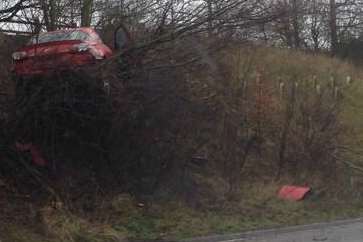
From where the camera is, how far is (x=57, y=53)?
13.9 metres

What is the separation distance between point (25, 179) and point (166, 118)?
3297 millimetres

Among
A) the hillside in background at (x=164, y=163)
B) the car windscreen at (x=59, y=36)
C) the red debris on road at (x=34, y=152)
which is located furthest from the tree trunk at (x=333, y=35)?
the red debris on road at (x=34, y=152)

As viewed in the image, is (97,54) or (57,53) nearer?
(57,53)

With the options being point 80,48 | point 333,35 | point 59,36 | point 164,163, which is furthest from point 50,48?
point 333,35

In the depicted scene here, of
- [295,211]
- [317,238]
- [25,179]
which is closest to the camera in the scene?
[317,238]

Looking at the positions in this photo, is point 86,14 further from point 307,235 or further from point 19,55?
point 307,235

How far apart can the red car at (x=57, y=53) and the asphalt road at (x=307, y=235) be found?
427 centimetres

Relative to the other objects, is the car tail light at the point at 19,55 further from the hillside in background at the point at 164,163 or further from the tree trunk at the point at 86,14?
→ the tree trunk at the point at 86,14

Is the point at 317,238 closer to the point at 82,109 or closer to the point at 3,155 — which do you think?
the point at 82,109

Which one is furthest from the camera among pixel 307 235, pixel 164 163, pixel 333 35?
pixel 333 35

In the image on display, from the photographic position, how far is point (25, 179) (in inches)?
548

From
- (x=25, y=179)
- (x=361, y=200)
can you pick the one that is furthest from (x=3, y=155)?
(x=361, y=200)

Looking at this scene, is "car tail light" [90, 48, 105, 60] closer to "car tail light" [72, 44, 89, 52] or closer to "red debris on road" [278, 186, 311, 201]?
"car tail light" [72, 44, 89, 52]

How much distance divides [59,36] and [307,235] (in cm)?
638
